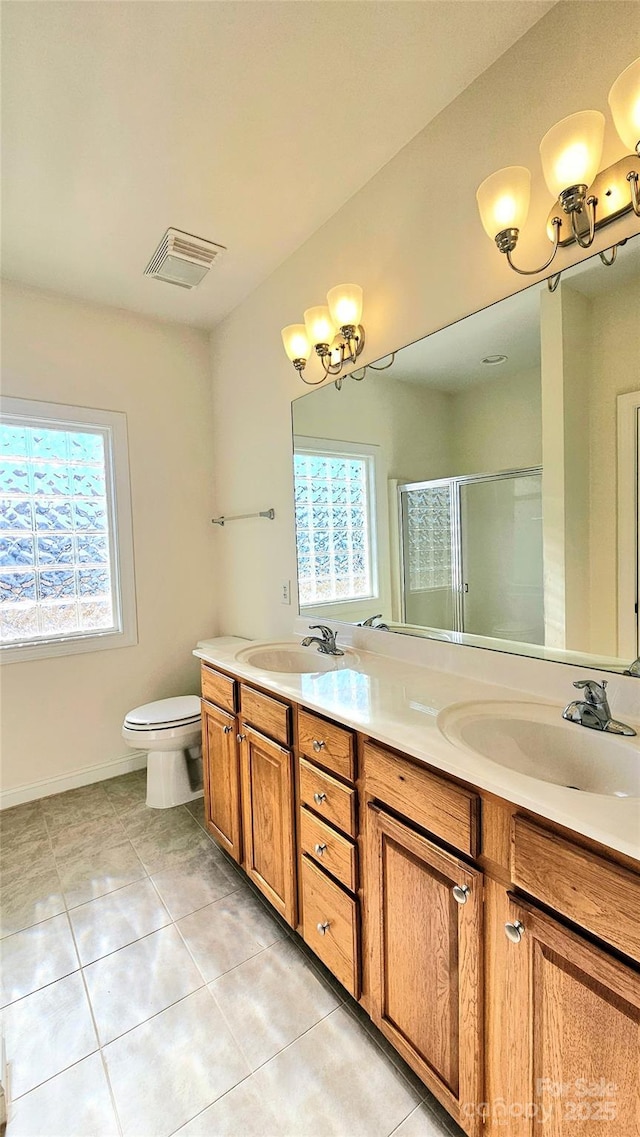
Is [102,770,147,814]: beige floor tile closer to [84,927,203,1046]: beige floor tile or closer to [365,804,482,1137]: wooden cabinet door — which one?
[84,927,203,1046]: beige floor tile

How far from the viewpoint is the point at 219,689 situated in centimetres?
186

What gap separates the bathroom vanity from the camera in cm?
71

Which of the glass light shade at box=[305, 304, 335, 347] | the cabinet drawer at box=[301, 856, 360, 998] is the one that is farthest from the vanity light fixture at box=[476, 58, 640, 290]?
the cabinet drawer at box=[301, 856, 360, 998]

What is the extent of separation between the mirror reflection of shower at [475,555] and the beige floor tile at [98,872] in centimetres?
150

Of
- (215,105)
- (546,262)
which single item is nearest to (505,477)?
(546,262)

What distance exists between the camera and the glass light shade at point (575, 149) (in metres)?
1.04

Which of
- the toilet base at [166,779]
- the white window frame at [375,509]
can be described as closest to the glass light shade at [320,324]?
the white window frame at [375,509]

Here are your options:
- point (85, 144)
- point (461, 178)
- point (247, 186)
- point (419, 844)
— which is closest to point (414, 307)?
point (461, 178)

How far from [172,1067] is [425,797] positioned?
978 millimetres

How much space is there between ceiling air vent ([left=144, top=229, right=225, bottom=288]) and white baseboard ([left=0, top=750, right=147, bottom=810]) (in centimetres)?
257

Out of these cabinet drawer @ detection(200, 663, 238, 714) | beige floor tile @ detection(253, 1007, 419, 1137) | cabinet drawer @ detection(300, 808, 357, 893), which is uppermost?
cabinet drawer @ detection(200, 663, 238, 714)

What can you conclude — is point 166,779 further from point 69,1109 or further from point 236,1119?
point 236,1119

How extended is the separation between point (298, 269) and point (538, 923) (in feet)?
7.93

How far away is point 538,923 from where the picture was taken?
78 centimetres
